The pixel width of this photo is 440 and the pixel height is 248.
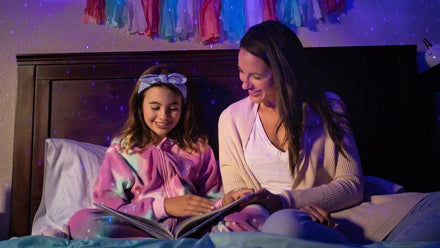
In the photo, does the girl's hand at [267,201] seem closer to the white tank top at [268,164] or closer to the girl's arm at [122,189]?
the white tank top at [268,164]

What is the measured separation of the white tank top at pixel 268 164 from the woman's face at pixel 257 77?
0.39ft

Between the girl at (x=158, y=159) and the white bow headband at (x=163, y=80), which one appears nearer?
the girl at (x=158, y=159)

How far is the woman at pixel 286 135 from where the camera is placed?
1096 millimetres

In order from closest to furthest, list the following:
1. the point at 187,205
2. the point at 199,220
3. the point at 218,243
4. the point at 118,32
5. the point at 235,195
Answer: the point at 218,243, the point at 199,220, the point at 235,195, the point at 187,205, the point at 118,32

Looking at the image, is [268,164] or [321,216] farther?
[268,164]

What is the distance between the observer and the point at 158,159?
4.41 ft

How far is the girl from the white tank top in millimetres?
172

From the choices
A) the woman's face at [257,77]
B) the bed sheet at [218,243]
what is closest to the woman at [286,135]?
the woman's face at [257,77]

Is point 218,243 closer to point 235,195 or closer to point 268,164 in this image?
point 235,195

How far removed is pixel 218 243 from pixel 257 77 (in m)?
0.68

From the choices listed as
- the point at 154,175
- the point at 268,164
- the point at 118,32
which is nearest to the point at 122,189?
the point at 154,175

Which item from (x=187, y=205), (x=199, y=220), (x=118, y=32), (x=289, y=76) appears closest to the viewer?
(x=199, y=220)

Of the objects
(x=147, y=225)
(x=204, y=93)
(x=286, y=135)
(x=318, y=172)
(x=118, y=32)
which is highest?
(x=118, y=32)

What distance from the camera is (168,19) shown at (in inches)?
65.5
